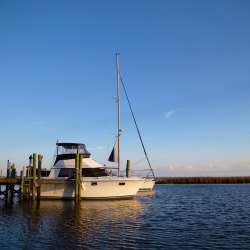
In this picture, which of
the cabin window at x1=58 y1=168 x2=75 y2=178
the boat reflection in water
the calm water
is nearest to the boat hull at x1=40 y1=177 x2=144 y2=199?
the cabin window at x1=58 y1=168 x2=75 y2=178

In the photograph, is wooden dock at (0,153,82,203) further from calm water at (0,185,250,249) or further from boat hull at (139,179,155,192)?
boat hull at (139,179,155,192)

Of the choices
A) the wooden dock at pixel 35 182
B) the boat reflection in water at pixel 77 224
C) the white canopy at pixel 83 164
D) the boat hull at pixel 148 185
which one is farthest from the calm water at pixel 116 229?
the boat hull at pixel 148 185

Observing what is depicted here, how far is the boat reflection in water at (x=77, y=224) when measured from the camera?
1307cm

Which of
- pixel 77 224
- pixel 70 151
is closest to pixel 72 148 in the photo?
pixel 70 151

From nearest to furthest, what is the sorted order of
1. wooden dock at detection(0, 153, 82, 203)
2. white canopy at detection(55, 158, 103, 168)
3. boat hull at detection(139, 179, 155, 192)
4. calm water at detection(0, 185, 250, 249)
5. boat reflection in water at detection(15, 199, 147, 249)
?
calm water at detection(0, 185, 250, 249), boat reflection in water at detection(15, 199, 147, 249), wooden dock at detection(0, 153, 82, 203), white canopy at detection(55, 158, 103, 168), boat hull at detection(139, 179, 155, 192)

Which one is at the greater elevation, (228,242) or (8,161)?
(8,161)

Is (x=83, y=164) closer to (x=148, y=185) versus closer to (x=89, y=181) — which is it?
(x=89, y=181)

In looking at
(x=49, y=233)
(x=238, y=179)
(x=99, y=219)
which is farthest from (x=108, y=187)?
(x=238, y=179)

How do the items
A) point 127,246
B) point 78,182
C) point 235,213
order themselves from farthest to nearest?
point 78,182
point 235,213
point 127,246

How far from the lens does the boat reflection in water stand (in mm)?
13070

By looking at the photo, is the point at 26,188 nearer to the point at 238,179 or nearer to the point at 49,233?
the point at 49,233

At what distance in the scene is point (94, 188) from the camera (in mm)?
27250

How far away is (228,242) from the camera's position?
42.6ft

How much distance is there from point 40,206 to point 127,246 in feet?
44.1
